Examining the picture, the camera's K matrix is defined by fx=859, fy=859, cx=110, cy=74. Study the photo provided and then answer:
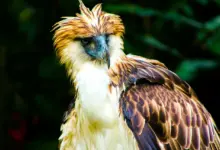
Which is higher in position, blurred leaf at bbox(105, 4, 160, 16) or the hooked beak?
the hooked beak

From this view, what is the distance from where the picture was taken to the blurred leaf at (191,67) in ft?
25.3

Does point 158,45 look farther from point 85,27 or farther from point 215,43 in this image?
point 85,27

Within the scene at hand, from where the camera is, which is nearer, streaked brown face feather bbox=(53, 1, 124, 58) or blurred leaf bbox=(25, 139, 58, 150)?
streaked brown face feather bbox=(53, 1, 124, 58)

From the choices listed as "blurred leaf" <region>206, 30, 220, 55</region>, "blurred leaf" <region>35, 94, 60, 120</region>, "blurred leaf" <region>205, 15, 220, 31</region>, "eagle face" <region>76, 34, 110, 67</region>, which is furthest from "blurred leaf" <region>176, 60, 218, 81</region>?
"eagle face" <region>76, 34, 110, 67</region>

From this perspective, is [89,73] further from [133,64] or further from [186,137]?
[186,137]

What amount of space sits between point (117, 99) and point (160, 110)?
0.31m

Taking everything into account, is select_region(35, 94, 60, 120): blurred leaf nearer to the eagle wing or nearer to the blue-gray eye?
the eagle wing

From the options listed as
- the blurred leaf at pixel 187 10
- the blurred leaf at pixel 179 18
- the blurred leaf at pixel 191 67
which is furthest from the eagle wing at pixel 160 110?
the blurred leaf at pixel 187 10

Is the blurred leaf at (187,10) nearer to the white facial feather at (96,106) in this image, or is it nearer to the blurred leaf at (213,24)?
the blurred leaf at (213,24)

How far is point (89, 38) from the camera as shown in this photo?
19.5 ft

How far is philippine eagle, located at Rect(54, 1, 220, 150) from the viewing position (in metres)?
5.86

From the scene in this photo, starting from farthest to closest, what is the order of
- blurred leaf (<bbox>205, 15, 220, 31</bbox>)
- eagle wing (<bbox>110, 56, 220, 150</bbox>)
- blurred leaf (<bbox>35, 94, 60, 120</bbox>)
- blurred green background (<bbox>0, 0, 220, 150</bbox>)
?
1. blurred leaf (<bbox>35, 94, 60, 120</bbox>)
2. blurred green background (<bbox>0, 0, 220, 150</bbox>)
3. blurred leaf (<bbox>205, 15, 220, 31</bbox>)
4. eagle wing (<bbox>110, 56, 220, 150</bbox>)

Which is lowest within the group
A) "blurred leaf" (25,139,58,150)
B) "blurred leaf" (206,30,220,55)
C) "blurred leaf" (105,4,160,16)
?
"blurred leaf" (25,139,58,150)

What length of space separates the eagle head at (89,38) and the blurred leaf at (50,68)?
1.90 meters
